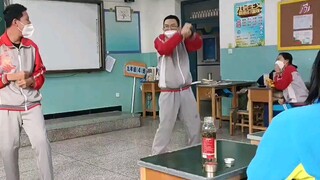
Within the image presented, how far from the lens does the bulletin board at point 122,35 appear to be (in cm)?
747

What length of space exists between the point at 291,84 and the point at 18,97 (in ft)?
11.5

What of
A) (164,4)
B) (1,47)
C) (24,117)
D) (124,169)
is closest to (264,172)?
(24,117)

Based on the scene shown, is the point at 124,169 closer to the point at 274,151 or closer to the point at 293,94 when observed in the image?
the point at 293,94

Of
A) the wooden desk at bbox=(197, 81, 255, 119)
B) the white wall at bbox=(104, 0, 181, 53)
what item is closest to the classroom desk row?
the wooden desk at bbox=(197, 81, 255, 119)

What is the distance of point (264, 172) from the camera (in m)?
1.03

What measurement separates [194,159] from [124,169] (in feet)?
7.98

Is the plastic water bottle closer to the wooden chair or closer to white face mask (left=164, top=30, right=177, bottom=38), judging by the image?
white face mask (left=164, top=30, right=177, bottom=38)

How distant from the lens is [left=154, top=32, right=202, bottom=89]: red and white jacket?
A: 348cm

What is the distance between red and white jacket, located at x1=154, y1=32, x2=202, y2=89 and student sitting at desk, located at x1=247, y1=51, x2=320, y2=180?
8.13ft

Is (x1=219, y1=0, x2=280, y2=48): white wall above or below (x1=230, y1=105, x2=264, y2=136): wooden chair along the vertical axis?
above

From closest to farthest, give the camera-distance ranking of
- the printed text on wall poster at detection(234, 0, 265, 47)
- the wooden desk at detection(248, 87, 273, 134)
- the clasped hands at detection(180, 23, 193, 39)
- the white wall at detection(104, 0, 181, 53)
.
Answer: the clasped hands at detection(180, 23, 193, 39), the wooden desk at detection(248, 87, 273, 134), the printed text on wall poster at detection(234, 0, 265, 47), the white wall at detection(104, 0, 181, 53)

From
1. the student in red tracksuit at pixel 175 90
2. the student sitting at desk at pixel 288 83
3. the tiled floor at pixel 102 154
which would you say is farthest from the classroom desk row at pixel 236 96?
the student in red tracksuit at pixel 175 90

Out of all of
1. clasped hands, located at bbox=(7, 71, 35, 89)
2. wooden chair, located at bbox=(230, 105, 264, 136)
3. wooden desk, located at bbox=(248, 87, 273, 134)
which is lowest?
wooden chair, located at bbox=(230, 105, 264, 136)

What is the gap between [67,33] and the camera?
6.88m
